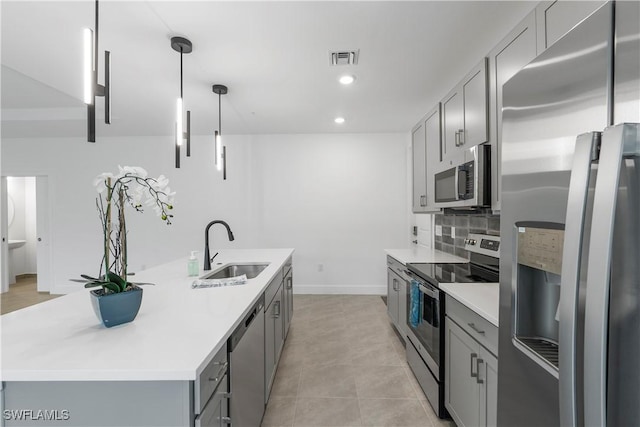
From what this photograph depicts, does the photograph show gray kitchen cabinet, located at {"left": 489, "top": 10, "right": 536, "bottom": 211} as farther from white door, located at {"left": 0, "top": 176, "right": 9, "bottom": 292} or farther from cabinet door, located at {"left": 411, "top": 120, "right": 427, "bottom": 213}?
white door, located at {"left": 0, "top": 176, "right": 9, "bottom": 292}

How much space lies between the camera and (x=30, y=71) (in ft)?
8.41

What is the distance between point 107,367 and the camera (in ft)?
2.72

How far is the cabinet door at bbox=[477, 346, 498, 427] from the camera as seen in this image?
1287 mm

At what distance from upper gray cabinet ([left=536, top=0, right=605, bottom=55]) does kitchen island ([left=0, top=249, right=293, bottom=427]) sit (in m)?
1.92

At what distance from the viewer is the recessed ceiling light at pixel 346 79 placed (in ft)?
8.66

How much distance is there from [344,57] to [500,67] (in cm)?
112

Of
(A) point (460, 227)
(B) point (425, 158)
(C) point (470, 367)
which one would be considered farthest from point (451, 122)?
(C) point (470, 367)

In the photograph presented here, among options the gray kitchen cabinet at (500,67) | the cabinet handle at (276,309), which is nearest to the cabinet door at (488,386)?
the gray kitchen cabinet at (500,67)

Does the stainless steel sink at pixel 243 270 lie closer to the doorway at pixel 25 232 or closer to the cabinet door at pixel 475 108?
the cabinet door at pixel 475 108

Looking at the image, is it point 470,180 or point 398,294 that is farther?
point 398,294

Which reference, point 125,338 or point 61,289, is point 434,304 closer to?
point 125,338

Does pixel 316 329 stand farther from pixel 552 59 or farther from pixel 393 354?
pixel 552 59

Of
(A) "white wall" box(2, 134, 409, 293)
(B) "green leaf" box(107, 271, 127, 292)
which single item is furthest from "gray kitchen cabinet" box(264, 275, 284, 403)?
(A) "white wall" box(2, 134, 409, 293)

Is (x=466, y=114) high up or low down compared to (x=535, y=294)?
up
